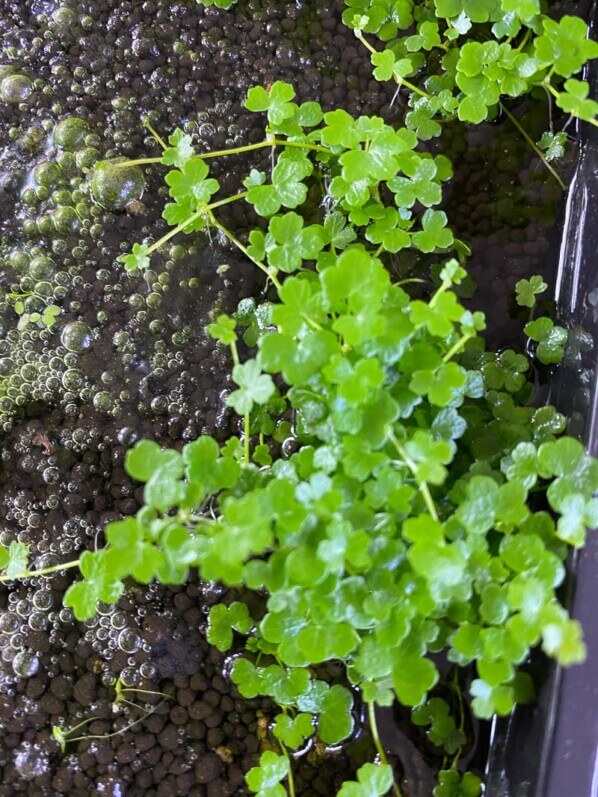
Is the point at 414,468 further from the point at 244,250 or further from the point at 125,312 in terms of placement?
the point at 125,312

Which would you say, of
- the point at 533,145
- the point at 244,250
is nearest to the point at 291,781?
the point at 244,250

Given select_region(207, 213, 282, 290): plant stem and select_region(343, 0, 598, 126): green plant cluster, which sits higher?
select_region(343, 0, 598, 126): green plant cluster

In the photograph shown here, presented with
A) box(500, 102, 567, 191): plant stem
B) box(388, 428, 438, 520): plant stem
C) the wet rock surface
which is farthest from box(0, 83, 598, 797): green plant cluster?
box(500, 102, 567, 191): plant stem

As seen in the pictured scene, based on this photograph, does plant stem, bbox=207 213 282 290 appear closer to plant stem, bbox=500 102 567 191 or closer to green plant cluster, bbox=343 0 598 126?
green plant cluster, bbox=343 0 598 126

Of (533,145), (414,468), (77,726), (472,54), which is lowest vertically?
(77,726)

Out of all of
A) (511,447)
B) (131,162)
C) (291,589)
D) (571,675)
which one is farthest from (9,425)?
(571,675)

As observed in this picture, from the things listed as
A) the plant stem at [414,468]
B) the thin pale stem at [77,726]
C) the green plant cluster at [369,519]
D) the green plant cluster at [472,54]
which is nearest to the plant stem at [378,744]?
the green plant cluster at [369,519]
